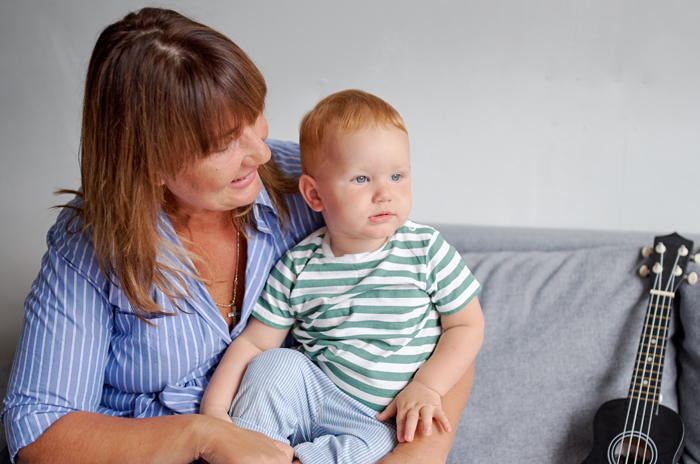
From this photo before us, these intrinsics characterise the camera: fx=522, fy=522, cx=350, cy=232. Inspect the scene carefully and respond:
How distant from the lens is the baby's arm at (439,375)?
3.63 ft

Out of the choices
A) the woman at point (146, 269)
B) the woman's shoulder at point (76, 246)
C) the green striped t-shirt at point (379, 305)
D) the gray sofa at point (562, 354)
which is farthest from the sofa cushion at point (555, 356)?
the woman's shoulder at point (76, 246)

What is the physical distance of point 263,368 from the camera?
46.8 inches

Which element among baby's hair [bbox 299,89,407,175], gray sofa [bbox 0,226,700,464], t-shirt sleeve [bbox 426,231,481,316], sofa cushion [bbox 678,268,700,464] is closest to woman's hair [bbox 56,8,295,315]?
baby's hair [bbox 299,89,407,175]

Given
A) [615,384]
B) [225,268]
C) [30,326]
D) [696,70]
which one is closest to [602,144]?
[696,70]

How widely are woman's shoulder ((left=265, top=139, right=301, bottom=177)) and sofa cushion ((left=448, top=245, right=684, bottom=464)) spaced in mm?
783

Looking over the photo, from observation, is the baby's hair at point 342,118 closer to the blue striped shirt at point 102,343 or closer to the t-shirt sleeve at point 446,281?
the blue striped shirt at point 102,343

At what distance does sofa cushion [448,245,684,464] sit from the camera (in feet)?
4.97

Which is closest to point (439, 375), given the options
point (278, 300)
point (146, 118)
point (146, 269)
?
point (278, 300)

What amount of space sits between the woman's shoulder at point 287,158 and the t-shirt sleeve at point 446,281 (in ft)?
1.47

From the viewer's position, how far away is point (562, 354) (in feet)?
5.30

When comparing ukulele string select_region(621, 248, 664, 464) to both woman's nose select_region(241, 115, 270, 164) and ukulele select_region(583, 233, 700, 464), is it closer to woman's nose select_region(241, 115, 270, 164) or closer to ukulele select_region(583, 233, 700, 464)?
ukulele select_region(583, 233, 700, 464)

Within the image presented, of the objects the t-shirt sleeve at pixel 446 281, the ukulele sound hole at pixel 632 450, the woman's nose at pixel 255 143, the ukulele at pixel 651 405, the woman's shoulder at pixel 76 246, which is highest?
the woman's nose at pixel 255 143

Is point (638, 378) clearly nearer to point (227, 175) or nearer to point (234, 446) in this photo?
point (234, 446)

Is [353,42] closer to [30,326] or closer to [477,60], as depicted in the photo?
[477,60]
